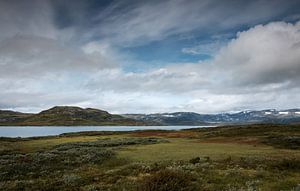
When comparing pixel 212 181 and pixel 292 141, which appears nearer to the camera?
pixel 212 181

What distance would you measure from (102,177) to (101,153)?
1656 cm

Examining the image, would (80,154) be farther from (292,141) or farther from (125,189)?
(292,141)

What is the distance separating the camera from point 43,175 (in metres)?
31.9

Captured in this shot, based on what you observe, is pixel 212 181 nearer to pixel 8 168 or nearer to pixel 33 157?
pixel 8 168

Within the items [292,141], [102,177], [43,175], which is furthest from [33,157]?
[292,141]

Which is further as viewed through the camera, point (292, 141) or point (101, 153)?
point (292, 141)

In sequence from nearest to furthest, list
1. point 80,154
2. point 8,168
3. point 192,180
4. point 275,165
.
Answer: point 192,180 < point 275,165 < point 8,168 < point 80,154

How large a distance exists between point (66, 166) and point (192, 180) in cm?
1698

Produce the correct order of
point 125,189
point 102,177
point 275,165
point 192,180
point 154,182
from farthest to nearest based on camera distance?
point 275,165 → point 102,177 → point 192,180 → point 125,189 → point 154,182

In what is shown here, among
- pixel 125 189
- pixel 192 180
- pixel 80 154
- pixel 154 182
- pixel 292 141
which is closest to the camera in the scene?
pixel 154 182

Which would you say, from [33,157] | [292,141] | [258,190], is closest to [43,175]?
[33,157]

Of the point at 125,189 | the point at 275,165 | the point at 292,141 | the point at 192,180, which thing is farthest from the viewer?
the point at 292,141

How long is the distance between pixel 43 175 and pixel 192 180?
14.8 m

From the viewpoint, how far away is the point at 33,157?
138ft
